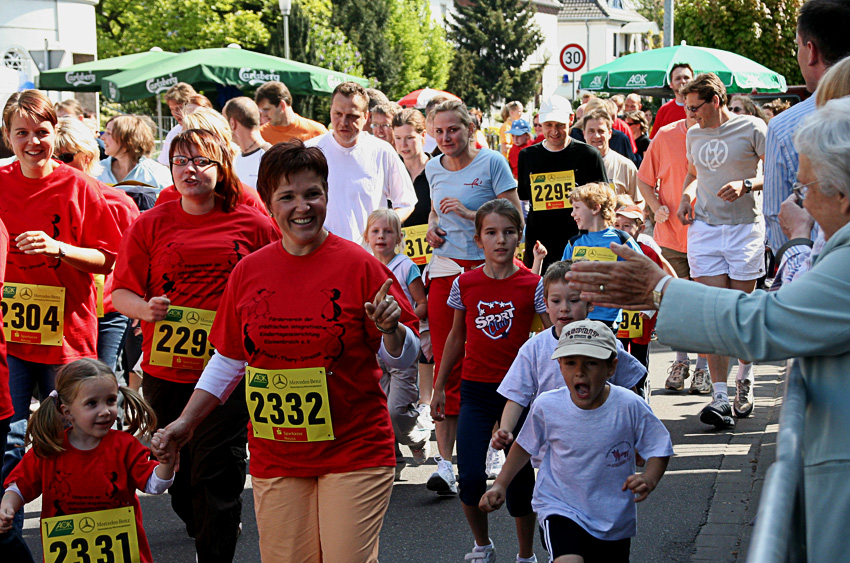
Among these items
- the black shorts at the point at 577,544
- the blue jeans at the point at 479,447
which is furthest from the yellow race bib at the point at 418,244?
the black shorts at the point at 577,544

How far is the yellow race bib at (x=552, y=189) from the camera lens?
7887 millimetres

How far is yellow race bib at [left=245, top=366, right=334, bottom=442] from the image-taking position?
3.80 m

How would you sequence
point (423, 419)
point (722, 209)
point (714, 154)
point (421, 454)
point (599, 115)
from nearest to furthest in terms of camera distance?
point (421, 454)
point (423, 419)
point (714, 154)
point (722, 209)
point (599, 115)

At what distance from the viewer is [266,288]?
12.8 ft

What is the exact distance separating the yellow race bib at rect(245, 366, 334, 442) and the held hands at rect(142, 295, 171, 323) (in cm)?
94

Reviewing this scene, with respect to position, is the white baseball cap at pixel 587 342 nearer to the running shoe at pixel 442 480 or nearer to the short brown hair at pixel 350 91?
the running shoe at pixel 442 480

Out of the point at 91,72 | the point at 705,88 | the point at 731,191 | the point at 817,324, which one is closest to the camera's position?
the point at 817,324

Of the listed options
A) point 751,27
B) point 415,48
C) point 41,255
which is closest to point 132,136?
point 41,255

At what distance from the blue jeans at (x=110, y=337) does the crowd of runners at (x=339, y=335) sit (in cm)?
2

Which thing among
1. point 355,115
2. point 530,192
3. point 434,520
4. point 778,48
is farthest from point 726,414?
point 778,48

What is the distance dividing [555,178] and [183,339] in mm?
3852

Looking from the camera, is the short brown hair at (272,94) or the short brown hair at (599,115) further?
the short brown hair at (272,94)

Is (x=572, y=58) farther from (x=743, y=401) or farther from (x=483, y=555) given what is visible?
(x=483, y=555)

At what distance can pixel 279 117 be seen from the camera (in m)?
9.95
